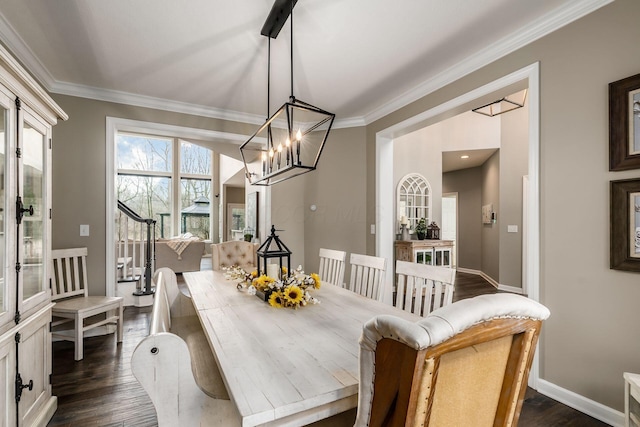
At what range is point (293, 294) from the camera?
186 cm

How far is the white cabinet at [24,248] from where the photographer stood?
57.9 inches

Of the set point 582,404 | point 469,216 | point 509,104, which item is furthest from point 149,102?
point 469,216

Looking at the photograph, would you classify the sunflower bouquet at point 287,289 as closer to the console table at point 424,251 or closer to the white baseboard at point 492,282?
the console table at point 424,251

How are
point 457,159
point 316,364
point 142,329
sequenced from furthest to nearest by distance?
point 457,159 < point 142,329 < point 316,364

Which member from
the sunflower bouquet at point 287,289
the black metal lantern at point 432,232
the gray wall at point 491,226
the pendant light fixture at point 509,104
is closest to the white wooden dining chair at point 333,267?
the sunflower bouquet at point 287,289

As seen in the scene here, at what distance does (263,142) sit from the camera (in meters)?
4.32

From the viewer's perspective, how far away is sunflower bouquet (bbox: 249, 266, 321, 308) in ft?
6.10

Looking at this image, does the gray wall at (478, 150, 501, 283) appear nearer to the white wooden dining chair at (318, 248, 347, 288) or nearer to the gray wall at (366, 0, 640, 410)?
the gray wall at (366, 0, 640, 410)

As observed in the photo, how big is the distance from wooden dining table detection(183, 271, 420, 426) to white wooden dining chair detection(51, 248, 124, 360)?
1.46 m

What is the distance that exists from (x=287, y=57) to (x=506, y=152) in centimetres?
468

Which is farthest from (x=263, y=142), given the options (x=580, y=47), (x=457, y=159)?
(x=457, y=159)

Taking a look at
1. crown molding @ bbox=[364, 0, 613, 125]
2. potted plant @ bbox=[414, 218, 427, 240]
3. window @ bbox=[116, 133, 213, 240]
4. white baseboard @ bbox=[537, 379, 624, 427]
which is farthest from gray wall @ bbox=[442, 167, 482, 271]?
window @ bbox=[116, 133, 213, 240]

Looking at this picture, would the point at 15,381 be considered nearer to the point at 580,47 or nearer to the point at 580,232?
the point at 580,232

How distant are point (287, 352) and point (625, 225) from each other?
81.2 inches
